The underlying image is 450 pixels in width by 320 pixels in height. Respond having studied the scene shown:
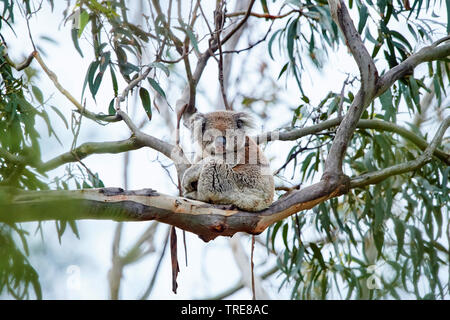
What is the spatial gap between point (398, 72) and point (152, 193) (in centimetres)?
155

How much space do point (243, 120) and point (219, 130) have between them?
0.78ft

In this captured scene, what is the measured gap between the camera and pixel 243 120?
3.62 m

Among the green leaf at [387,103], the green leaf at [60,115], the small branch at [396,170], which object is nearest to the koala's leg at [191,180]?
the green leaf at [60,115]

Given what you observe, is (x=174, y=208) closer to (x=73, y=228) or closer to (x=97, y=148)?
(x=73, y=228)

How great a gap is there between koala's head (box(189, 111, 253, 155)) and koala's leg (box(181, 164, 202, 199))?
1.08 ft

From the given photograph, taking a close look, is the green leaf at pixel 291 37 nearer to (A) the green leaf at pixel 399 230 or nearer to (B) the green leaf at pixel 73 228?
(A) the green leaf at pixel 399 230

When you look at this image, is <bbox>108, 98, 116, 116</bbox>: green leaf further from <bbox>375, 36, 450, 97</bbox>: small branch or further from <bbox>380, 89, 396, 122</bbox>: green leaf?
<bbox>380, 89, 396, 122</bbox>: green leaf

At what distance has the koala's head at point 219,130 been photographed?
11.3ft

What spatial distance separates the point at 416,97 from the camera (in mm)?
3617

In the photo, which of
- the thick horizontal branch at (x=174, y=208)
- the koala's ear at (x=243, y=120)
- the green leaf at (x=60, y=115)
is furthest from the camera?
the koala's ear at (x=243, y=120)

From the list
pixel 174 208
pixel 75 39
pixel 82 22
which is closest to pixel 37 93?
pixel 75 39

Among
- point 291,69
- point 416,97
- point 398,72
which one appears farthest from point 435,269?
point 398,72

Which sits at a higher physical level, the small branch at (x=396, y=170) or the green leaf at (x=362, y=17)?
the green leaf at (x=362, y=17)

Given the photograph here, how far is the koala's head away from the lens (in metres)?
3.44
